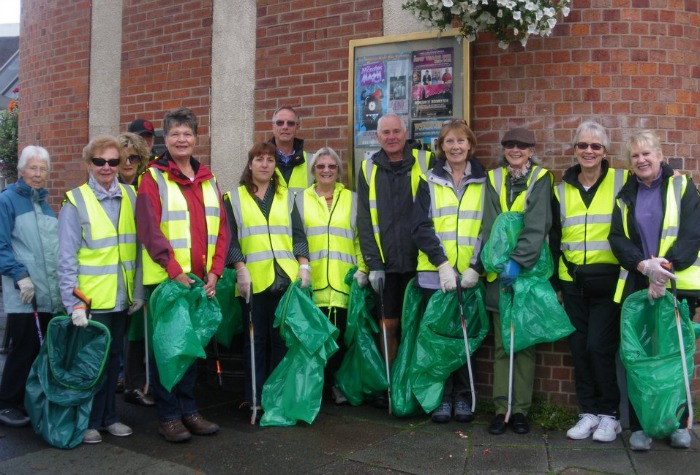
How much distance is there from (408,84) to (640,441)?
298 centimetres

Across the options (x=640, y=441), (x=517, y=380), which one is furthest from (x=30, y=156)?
(x=640, y=441)

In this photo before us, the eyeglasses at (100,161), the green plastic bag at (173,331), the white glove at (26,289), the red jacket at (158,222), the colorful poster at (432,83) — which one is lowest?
Answer: the green plastic bag at (173,331)

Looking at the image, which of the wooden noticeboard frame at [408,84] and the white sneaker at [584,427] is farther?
the wooden noticeboard frame at [408,84]

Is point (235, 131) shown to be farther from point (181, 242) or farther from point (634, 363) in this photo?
point (634, 363)

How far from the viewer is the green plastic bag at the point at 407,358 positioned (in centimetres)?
485

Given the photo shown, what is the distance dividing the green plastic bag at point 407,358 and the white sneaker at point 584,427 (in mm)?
1028

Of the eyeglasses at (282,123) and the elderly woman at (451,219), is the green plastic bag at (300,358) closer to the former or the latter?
the elderly woman at (451,219)

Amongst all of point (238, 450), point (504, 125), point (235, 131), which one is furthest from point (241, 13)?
point (238, 450)

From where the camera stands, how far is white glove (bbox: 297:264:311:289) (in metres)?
4.88

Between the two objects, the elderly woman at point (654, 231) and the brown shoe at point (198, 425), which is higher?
the elderly woman at point (654, 231)

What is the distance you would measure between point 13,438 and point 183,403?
1.08m

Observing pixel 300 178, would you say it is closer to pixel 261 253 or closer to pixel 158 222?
pixel 261 253

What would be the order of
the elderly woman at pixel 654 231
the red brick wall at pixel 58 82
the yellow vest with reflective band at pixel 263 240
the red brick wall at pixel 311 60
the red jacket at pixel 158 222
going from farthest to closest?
the red brick wall at pixel 58 82
the red brick wall at pixel 311 60
the yellow vest with reflective band at pixel 263 240
the red jacket at pixel 158 222
the elderly woman at pixel 654 231

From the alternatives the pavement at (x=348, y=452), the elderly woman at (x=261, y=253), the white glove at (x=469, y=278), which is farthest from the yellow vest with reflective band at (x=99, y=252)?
the white glove at (x=469, y=278)
